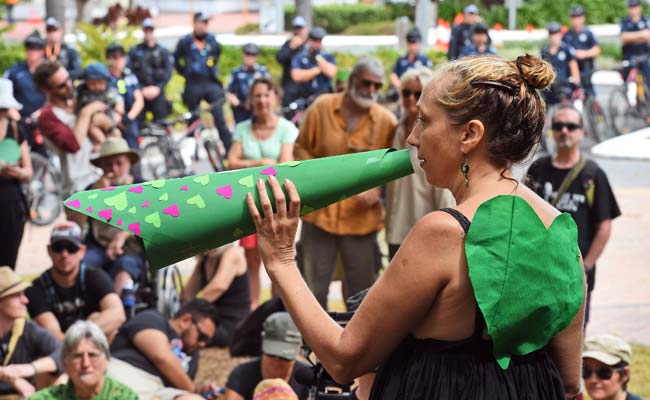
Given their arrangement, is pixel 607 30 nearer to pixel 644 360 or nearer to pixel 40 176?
pixel 40 176

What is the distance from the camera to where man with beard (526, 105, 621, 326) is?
23.7 feet

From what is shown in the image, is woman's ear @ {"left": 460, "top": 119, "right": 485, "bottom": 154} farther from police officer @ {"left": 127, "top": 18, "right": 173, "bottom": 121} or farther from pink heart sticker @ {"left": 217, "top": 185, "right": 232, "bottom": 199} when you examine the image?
police officer @ {"left": 127, "top": 18, "right": 173, "bottom": 121}

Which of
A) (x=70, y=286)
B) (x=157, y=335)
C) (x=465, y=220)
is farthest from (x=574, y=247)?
(x=70, y=286)

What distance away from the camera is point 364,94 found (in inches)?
305

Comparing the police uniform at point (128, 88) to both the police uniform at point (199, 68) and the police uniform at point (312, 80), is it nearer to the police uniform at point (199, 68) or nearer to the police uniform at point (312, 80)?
the police uniform at point (199, 68)

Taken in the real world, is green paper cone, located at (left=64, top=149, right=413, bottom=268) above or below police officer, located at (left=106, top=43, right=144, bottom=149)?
above

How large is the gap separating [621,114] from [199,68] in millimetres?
6482

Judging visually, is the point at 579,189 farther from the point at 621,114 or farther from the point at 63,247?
the point at 621,114

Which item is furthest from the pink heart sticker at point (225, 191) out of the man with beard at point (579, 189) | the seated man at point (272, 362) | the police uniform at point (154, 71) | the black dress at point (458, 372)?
the police uniform at point (154, 71)

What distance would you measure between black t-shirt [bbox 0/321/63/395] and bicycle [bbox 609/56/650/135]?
43.4ft

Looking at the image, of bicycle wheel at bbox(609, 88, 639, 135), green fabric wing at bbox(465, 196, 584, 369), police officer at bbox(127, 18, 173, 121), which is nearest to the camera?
green fabric wing at bbox(465, 196, 584, 369)

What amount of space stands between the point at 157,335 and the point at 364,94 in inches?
76.2

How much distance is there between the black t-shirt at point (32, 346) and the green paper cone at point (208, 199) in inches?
169

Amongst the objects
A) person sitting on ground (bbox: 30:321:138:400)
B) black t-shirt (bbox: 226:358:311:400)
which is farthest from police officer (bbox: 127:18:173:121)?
person sitting on ground (bbox: 30:321:138:400)
